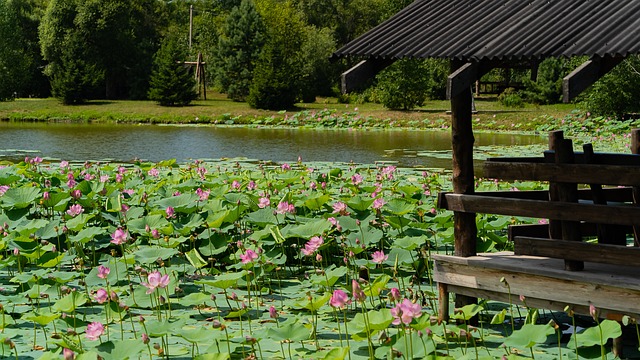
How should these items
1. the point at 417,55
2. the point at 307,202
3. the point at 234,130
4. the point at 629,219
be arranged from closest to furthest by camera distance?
1. the point at 629,219
2. the point at 417,55
3. the point at 307,202
4. the point at 234,130

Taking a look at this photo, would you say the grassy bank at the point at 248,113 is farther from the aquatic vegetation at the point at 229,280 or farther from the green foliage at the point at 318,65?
the aquatic vegetation at the point at 229,280

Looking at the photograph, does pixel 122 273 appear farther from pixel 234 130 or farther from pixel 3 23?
pixel 3 23

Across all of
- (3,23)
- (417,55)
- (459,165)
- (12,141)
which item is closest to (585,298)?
(459,165)

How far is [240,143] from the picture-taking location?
2380cm

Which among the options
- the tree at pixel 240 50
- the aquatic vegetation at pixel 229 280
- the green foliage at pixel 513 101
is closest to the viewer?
the aquatic vegetation at pixel 229 280

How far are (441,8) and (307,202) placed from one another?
2121 millimetres

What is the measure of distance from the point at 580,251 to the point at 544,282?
284mm

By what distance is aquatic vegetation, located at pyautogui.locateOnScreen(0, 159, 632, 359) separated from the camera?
429 centimetres

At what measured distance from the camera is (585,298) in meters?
4.98

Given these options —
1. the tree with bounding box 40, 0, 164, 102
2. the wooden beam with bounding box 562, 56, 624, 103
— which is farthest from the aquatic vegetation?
the tree with bounding box 40, 0, 164, 102

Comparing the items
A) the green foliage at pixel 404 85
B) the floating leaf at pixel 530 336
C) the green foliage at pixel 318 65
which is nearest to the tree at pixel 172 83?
the green foliage at pixel 318 65

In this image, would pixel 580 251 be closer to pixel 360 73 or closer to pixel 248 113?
pixel 360 73

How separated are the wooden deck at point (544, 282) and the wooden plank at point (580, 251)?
3.3 inches

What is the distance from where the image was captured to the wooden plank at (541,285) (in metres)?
4.83
